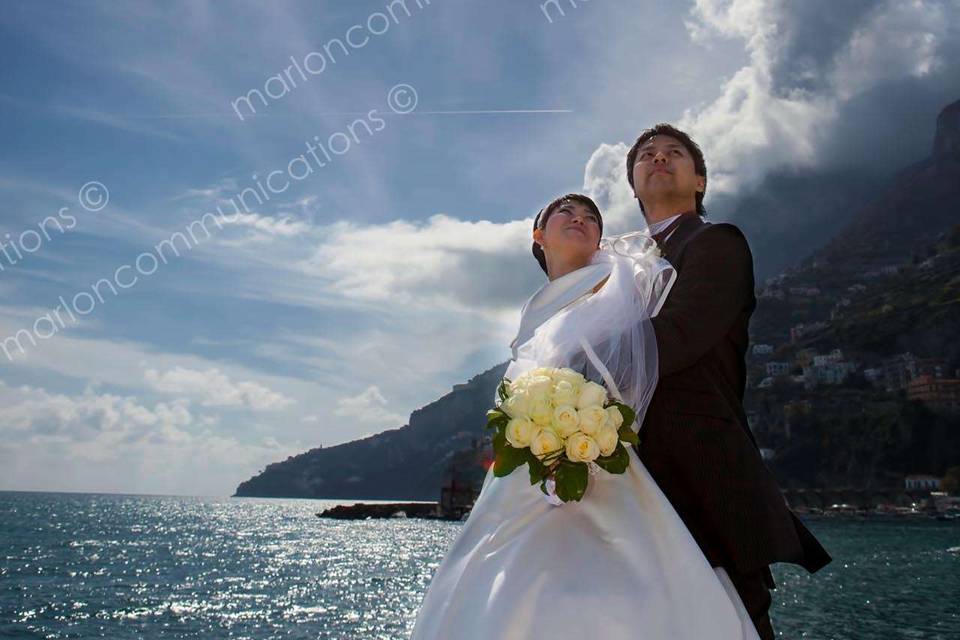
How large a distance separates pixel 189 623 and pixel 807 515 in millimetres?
94525

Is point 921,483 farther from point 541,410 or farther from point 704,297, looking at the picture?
point 541,410

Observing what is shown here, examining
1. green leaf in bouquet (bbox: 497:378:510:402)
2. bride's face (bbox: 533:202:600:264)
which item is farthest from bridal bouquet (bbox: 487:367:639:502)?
Answer: bride's face (bbox: 533:202:600:264)

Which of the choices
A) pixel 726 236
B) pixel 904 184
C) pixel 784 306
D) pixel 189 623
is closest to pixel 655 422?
pixel 726 236

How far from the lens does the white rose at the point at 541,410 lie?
2539 millimetres

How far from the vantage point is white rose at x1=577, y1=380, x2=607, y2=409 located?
254 cm

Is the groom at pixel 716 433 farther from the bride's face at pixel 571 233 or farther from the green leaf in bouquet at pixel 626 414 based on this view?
the bride's face at pixel 571 233

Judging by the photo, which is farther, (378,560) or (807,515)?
(807,515)

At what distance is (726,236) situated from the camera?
2.87m

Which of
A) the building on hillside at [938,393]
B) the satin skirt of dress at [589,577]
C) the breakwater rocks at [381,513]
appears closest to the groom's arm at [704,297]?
the satin skirt of dress at [589,577]

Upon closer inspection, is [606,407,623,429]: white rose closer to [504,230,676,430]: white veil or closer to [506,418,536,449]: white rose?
[504,230,676,430]: white veil

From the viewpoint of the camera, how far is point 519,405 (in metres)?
2.61

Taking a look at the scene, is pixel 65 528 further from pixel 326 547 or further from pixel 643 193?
pixel 643 193

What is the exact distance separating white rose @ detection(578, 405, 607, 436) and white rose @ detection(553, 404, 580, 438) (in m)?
0.02

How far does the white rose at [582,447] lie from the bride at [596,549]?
21 centimetres
